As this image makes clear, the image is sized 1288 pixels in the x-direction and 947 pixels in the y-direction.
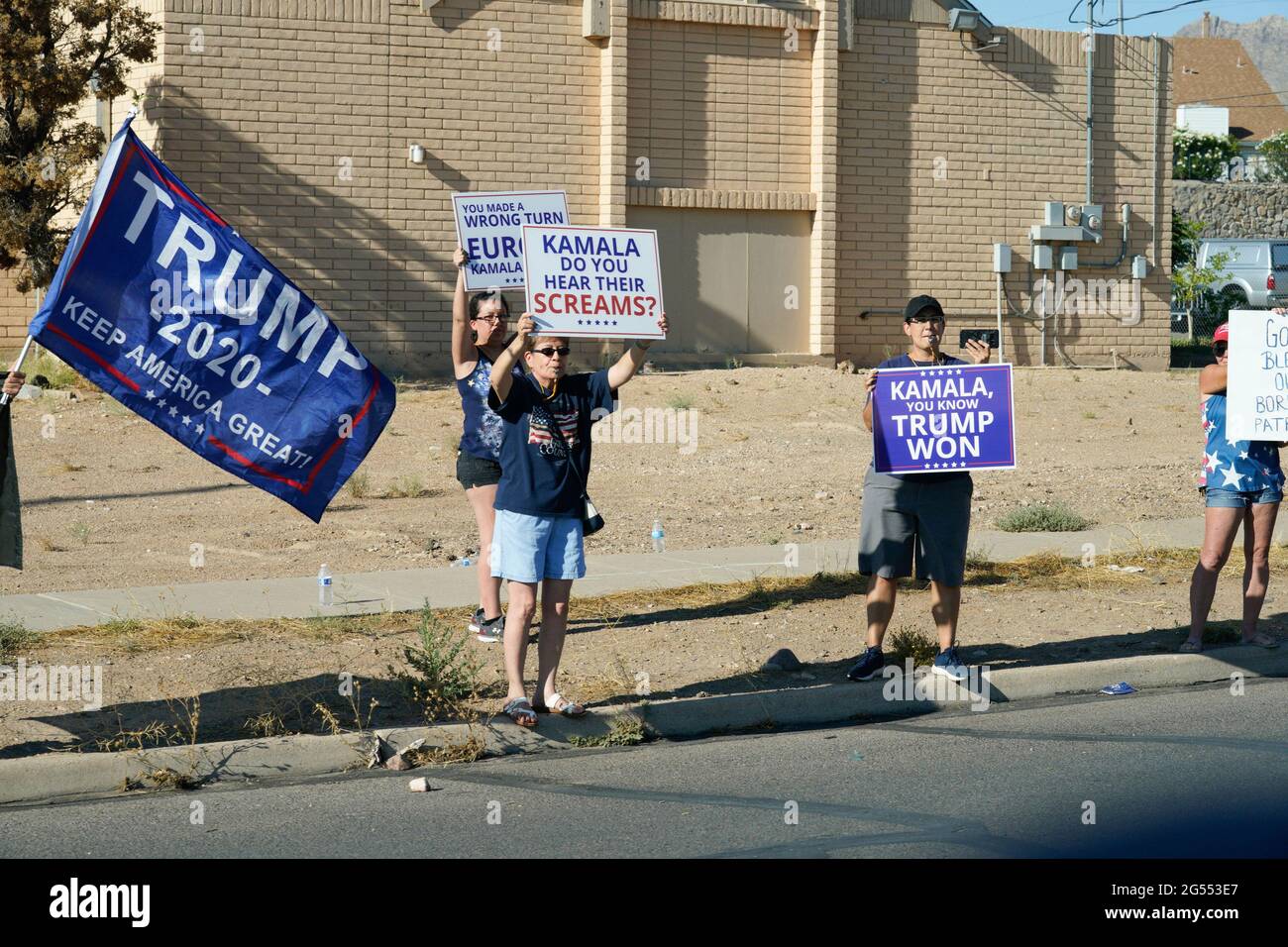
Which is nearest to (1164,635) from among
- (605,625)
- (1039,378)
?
(605,625)

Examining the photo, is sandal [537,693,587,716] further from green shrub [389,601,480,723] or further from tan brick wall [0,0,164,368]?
tan brick wall [0,0,164,368]

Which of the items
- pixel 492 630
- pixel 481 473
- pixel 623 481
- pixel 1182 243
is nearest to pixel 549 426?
pixel 481 473

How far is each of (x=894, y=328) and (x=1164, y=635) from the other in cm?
1671

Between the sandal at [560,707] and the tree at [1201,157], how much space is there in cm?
5734

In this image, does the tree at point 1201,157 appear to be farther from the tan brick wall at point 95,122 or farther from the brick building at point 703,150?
the tan brick wall at point 95,122

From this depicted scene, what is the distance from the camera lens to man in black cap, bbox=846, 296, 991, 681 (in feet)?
29.1

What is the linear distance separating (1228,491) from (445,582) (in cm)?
544

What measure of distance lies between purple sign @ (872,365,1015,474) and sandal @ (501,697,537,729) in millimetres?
2422

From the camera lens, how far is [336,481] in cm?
832

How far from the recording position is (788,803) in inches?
269

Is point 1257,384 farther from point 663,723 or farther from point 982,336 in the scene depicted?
point 663,723

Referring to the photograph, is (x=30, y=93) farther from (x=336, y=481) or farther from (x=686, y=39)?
(x=336, y=481)

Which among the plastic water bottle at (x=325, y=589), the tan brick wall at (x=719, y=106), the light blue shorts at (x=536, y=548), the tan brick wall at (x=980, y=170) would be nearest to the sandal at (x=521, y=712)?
the light blue shorts at (x=536, y=548)
